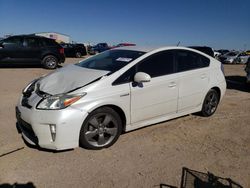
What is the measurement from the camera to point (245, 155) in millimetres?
3959

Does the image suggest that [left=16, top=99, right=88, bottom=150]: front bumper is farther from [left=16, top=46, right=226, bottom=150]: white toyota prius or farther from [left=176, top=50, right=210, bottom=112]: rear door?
[left=176, top=50, right=210, bottom=112]: rear door

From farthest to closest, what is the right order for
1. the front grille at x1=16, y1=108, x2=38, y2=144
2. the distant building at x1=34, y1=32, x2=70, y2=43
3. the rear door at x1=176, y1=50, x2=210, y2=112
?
the distant building at x1=34, y1=32, x2=70, y2=43 → the rear door at x1=176, y1=50, x2=210, y2=112 → the front grille at x1=16, y1=108, x2=38, y2=144

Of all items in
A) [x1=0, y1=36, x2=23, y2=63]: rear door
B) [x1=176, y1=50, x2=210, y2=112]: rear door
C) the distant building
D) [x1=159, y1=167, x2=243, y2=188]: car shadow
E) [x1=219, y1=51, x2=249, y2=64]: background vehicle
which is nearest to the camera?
[x1=159, y1=167, x2=243, y2=188]: car shadow

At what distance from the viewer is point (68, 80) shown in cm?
405

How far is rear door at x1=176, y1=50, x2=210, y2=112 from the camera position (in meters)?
4.87

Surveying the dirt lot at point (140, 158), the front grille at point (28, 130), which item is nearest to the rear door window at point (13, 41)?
the dirt lot at point (140, 158)

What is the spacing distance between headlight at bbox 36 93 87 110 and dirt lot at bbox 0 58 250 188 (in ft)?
2.30

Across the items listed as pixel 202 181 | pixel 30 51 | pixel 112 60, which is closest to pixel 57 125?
pixel 112 60

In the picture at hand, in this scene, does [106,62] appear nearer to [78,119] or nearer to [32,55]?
[78,119]

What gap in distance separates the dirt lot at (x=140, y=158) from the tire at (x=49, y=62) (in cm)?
861

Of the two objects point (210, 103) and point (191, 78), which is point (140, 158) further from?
point (210, 103)

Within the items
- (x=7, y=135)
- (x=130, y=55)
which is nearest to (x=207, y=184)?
(x=130, y=55)

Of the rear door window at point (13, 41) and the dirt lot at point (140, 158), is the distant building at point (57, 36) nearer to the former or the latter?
the rear door window at point (13, 41)

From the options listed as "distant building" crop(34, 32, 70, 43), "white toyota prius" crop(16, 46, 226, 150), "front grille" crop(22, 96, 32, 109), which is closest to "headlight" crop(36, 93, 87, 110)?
"white toyota prius" crop(16, 46, 226, 150)
